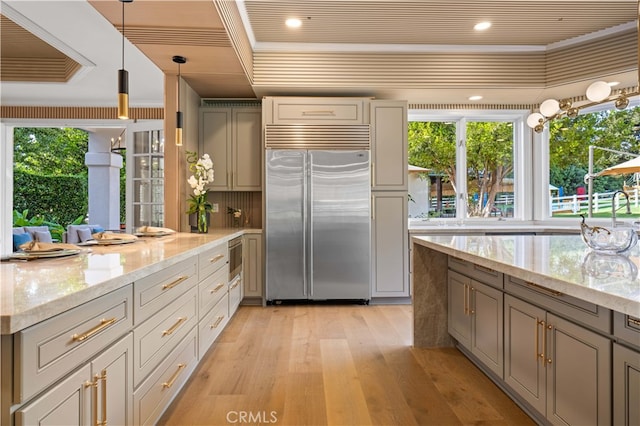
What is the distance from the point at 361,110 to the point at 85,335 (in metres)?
3.62

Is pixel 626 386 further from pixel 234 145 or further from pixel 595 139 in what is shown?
pixel 595 139

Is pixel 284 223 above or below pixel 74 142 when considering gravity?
below

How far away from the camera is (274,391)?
217 cm

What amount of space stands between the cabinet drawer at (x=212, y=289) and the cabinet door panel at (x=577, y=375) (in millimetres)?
1951

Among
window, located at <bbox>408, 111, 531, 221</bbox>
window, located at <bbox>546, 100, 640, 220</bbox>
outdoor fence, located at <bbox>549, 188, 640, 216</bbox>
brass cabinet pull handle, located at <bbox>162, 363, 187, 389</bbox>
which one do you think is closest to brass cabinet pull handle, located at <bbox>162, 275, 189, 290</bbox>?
brass cabinet pull handle, located at <bbox>162, 363, 187, 389</bbox>

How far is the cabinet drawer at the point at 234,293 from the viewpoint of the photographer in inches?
134

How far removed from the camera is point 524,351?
184 centimetres

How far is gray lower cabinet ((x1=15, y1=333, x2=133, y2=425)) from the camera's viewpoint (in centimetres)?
93

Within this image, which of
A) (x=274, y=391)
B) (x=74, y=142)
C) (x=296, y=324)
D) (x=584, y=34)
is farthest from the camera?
(x=74, y=142)

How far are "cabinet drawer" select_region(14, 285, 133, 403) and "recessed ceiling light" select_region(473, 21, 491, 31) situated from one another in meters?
3.76

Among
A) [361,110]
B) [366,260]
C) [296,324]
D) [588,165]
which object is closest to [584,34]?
[588,165]

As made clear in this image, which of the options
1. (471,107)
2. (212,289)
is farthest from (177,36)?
(471,107)

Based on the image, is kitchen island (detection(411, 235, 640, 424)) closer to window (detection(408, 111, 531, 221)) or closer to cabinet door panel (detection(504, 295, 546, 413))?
cabinet door panel (detection(504, 295, 546, 413))

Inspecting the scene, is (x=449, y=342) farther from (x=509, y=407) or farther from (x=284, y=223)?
(x=284, y=223)
